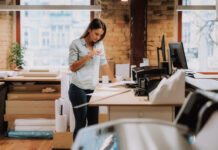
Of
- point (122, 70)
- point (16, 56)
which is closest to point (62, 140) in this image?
point (122, 70)

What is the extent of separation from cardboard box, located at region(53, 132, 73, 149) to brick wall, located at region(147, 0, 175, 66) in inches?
98.6

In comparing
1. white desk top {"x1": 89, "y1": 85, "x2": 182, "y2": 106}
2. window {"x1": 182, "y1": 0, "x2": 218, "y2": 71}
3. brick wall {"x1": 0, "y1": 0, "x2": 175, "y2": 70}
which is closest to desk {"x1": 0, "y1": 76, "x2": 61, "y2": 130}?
brick wall {"x1": 0, "y1": 0, "x2": 175, "y2": 70}

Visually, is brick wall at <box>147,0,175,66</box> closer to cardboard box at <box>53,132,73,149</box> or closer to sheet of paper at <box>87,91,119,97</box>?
cardboard box at <box>53,132,73,149</box>

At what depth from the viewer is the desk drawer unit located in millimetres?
2297

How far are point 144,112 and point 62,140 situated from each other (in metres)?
1.79

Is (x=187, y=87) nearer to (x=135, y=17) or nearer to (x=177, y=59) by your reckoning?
(x=177, y=59)

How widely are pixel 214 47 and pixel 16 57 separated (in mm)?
3850

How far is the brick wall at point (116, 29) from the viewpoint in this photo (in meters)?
5.57

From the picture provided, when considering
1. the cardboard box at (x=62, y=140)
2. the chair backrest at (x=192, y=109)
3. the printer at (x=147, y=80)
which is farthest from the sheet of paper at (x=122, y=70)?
the chair backrest at (x=192, y=109)

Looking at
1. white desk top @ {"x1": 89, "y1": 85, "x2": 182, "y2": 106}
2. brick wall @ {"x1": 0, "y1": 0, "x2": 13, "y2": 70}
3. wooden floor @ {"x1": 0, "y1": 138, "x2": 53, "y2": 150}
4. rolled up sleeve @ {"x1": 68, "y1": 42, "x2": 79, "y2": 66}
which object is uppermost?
brick wall @ {"x1": 0, "y1": 0, "x2": 13, "y2": 70}

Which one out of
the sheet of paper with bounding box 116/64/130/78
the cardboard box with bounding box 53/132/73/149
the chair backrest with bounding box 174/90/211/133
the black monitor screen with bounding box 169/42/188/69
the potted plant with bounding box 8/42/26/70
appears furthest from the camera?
the potted plant with bounding box 8/42/26/70

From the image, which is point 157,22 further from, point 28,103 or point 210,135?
point 210,135

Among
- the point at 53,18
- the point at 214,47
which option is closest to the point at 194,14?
the point at 214,47

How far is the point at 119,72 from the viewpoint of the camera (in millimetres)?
4562
